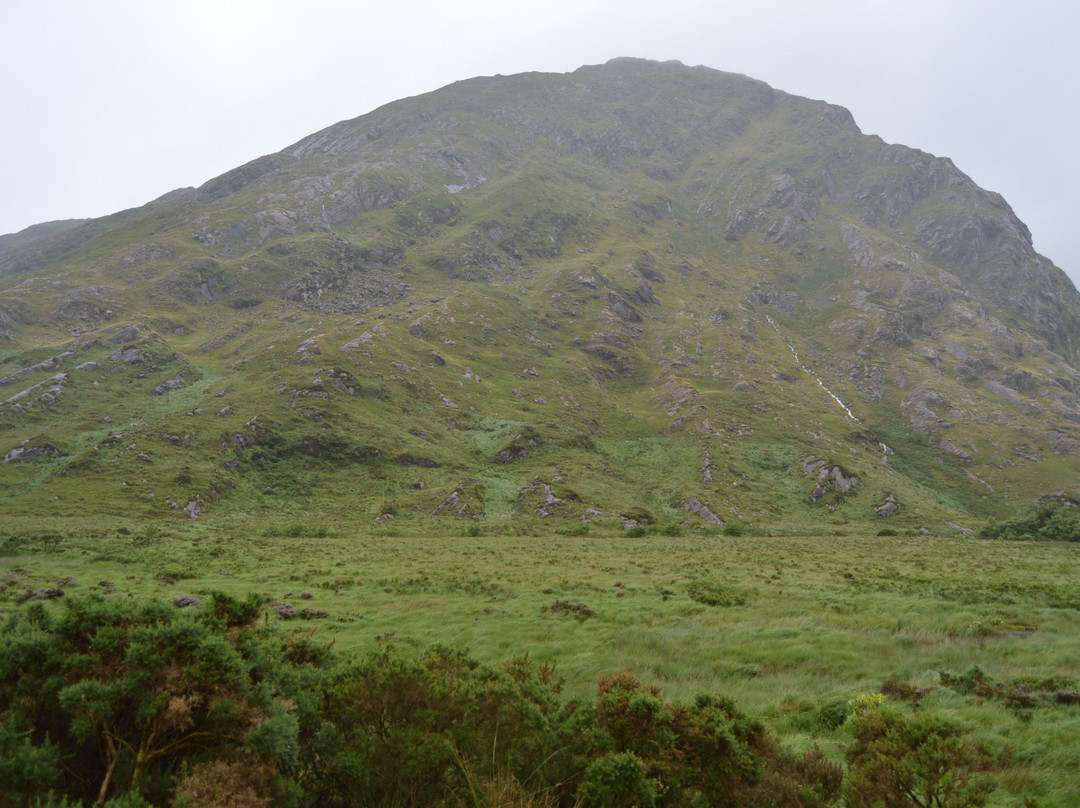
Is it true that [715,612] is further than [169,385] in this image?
No

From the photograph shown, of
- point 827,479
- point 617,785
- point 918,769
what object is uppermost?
point 617,785

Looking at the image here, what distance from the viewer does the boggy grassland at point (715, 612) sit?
9500mm

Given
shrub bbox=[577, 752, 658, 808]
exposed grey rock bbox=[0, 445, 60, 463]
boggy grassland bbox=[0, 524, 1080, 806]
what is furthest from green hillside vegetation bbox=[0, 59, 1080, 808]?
exposed grey rock bbox=[0, 445, 60, 463]

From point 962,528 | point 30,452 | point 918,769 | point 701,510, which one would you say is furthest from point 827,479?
point 30,452

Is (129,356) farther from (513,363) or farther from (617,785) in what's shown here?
(617,785)

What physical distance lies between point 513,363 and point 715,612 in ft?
302

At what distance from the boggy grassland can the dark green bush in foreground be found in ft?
7.80

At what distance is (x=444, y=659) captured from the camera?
7828 mm

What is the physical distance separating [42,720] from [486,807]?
4555mm

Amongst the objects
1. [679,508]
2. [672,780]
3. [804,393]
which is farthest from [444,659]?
[804,393]

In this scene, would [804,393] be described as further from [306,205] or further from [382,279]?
[306,205]

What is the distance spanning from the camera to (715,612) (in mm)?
18297

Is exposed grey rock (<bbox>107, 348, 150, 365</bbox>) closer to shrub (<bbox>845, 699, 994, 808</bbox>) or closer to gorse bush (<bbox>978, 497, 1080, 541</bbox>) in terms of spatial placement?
shrub (<bbox>845, 699, 994, 808</bbox>)

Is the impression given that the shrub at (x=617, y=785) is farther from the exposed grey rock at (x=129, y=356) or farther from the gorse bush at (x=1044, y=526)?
the exposed grey rock at (x=129, y=356)
